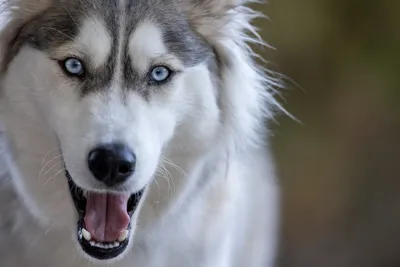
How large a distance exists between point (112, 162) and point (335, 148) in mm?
958

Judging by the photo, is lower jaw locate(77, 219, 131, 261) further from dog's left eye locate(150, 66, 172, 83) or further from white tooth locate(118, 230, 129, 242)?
dog's left eye locate(150, 66, 172, 83)

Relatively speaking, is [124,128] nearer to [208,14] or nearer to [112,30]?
[112,30]

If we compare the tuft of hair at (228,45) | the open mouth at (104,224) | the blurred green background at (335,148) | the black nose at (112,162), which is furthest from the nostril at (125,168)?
the blurred green background at (335,148)

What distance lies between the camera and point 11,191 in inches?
52.5

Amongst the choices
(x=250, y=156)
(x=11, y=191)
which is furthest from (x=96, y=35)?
(x=250, y=156)

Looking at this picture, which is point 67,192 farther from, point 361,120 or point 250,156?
point 361,120

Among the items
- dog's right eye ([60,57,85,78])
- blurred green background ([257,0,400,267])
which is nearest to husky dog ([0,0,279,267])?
dog's right eye ([60,57,85,78])

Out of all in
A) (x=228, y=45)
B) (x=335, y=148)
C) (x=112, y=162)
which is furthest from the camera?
(x=335, y=148)

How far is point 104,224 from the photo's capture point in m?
1.22

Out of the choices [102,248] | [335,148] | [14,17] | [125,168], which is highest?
[14,17]

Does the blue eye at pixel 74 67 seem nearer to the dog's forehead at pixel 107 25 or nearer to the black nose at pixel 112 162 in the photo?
the dog's forehead at pixel 107 25

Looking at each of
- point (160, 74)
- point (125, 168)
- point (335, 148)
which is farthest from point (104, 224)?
point (335, 148)

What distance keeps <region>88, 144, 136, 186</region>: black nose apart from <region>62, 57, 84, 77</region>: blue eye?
14 centimetres

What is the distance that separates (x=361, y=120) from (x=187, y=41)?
79cm
